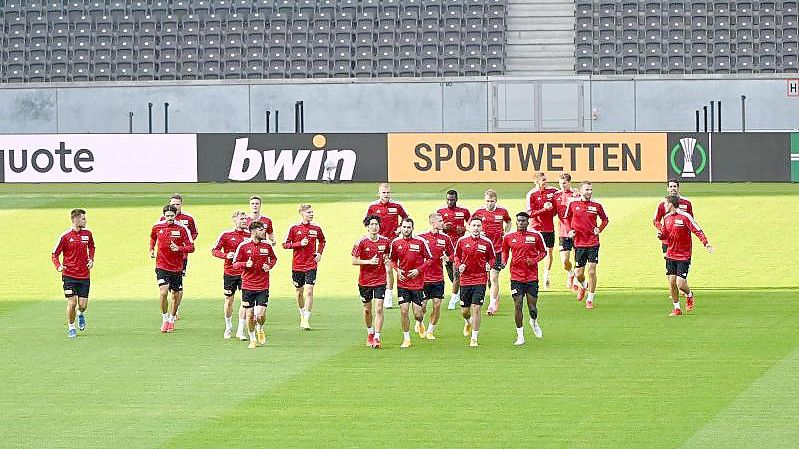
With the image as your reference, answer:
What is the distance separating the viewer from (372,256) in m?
18.7

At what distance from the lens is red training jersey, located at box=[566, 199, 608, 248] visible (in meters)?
22.8

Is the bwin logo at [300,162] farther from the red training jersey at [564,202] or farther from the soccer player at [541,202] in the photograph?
the red training jersey at [564,202]

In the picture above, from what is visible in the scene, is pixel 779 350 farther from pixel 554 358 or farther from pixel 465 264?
pixel 465 264

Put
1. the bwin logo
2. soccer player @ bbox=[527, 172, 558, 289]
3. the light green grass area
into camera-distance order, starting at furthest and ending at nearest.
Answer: the bwin logo
soccer player @ bbox=[527, 172, 558, 289]
the light green grass area

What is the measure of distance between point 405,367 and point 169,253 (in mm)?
5187

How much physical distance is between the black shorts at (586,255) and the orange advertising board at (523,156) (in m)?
18.4

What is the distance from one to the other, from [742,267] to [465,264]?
1106cm

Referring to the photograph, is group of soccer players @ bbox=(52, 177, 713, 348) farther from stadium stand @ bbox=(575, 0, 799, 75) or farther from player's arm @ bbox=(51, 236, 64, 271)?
stadium stand @ bbox=(575, 0, 799, 75)

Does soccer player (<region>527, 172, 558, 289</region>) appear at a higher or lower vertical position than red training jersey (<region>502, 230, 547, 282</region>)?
higher

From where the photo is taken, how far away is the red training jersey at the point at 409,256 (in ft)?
61.3

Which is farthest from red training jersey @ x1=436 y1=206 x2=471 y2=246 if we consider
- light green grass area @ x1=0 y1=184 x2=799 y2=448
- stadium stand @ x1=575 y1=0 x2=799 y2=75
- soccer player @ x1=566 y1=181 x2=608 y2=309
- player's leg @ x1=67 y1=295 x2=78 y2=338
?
stadium stand @ x1=575 y1=0 x2=799 y2=75

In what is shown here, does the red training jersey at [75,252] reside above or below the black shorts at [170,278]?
above

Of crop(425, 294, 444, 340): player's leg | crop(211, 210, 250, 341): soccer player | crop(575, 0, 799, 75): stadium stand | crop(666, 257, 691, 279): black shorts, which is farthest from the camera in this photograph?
crop(575, 0, 799, 75): stadium stand

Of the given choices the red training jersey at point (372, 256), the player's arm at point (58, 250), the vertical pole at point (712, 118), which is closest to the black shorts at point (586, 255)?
the red training jersey at point (372, 256)
